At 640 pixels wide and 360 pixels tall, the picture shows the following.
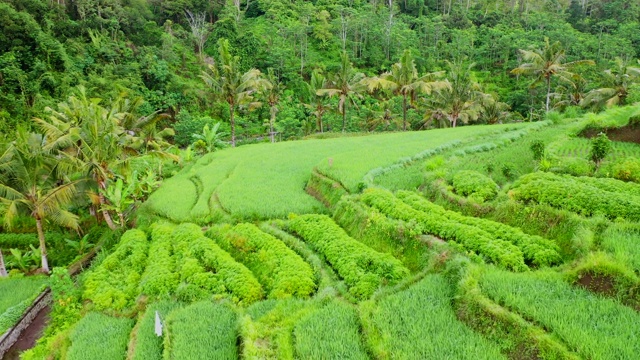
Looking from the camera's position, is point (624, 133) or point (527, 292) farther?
point (624, 133)

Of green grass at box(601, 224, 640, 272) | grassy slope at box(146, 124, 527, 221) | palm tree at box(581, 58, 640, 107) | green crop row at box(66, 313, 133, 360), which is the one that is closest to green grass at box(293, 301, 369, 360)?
green crop row at box(66, 313, 133, 360)

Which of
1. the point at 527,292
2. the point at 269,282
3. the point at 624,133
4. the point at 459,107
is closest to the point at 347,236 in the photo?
the point at 269,282

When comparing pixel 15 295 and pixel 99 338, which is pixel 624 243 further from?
pixel 15 295

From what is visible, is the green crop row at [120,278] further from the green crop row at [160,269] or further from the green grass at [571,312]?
the green grass at [571,312]

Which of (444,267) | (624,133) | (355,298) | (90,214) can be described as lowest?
(90,214)

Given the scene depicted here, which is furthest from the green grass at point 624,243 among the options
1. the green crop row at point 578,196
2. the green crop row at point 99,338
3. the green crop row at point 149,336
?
the green crop row at point 99,338

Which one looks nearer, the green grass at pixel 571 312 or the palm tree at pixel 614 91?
the green grass at pixel 571 312

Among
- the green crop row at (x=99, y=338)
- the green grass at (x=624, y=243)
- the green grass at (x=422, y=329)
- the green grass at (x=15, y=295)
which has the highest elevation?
the green grass at (x=624, y=243)

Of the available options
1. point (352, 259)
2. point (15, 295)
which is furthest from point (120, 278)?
point (352, 259)

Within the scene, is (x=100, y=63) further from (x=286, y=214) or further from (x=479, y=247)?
(x=479, y=247)
